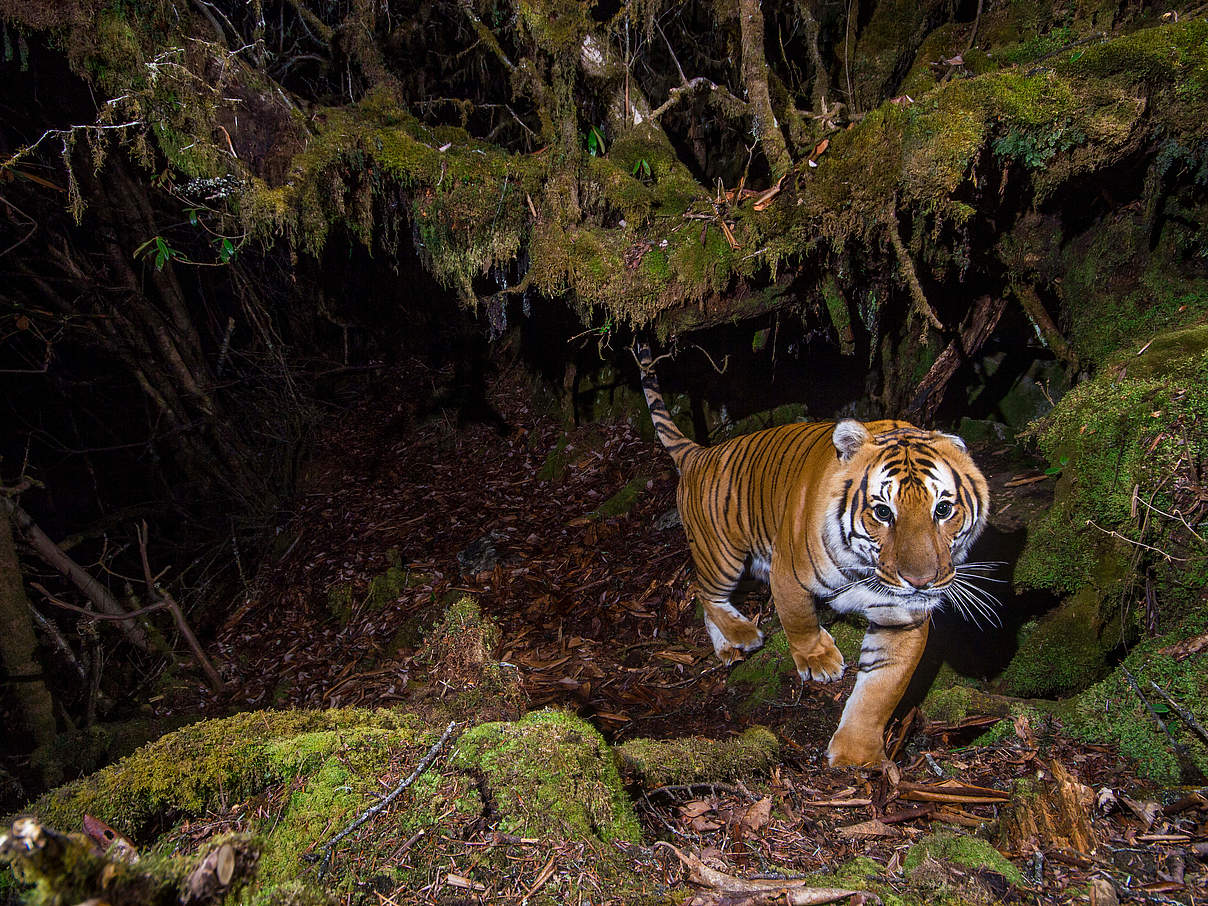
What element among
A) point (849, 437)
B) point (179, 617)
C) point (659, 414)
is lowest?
point (179, 617)

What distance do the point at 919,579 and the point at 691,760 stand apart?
1.33 meters

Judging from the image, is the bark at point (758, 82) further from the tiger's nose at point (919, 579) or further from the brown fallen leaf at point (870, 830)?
the brown fallen leaf at point (870, 830)

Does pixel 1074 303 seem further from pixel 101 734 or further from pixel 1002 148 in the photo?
pixel 101 734

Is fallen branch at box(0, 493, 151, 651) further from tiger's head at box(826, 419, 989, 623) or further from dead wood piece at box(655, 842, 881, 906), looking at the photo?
tiger's head at box(826, 419, 989, 623)

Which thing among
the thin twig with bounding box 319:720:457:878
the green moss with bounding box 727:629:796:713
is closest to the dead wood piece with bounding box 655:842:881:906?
the thin twig with bounding box 319:720:457:878

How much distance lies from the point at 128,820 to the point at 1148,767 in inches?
134

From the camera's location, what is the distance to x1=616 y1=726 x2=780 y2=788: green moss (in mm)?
1978

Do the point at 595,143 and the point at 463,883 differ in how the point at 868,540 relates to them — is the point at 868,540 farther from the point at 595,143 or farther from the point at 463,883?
the point at 595,143

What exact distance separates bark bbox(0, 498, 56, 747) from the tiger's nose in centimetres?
610

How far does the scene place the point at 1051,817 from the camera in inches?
70.8

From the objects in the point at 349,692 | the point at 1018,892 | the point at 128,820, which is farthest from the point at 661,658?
the point at 128,820

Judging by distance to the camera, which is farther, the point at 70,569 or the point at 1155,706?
the point at 70,569

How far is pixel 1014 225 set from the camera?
4000mm

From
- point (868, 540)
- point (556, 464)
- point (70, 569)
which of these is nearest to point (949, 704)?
point (868, 540)
